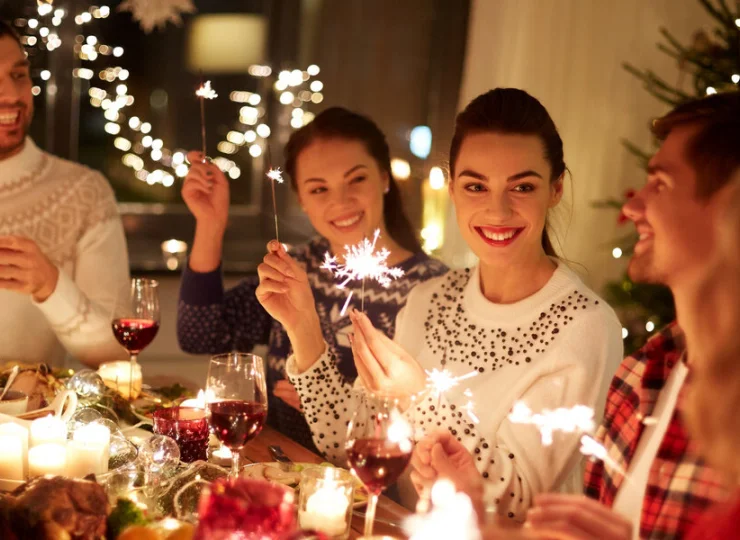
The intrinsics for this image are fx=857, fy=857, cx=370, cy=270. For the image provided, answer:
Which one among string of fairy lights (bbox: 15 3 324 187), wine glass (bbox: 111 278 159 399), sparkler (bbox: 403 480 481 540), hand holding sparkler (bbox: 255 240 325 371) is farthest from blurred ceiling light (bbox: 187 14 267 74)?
sparkler (bbox: 403 480 481 540)

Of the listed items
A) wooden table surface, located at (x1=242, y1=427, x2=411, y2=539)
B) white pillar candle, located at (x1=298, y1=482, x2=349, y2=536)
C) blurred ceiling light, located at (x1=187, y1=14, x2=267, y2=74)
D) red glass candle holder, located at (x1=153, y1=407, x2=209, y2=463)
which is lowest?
wooden table surface, located at (x1=242, y1=427, x2=411, y2=539)

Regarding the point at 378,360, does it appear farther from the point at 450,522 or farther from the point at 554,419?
the point at 450,522

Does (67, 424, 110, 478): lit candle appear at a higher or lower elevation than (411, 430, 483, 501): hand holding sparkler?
lower

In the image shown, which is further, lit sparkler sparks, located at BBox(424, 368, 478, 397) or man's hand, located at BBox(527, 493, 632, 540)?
lit sparkler sparks, located at BBox(424, 368, 478, 397)

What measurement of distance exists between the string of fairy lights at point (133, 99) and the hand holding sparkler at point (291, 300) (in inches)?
60.8

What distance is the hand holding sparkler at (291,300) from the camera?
5.65ft

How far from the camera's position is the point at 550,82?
358cm

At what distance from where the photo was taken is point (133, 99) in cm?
371

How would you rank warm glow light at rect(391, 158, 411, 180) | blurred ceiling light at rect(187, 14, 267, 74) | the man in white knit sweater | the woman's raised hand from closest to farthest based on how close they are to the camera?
1. the woman's raised hand
2. the man in white knit sweater
3. blurred ceiling light at rect(187, 14, 267, 74)
4. warm glow light at rect(391, 158, 411, 180)

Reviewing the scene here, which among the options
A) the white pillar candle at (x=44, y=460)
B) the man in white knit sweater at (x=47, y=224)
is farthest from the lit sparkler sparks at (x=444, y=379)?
the man in white knit sweater at (x=47, y=224)

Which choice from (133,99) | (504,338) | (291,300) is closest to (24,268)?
(291,300)

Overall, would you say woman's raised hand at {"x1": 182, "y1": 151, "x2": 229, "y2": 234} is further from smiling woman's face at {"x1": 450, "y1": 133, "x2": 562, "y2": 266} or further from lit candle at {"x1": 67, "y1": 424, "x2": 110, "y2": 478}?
lit candle at {"x1": 67, "y1": 424, "x2": 110, "y2": 478}

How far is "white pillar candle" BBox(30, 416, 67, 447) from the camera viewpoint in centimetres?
140

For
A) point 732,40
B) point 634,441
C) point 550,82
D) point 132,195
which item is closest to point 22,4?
point 132,195
